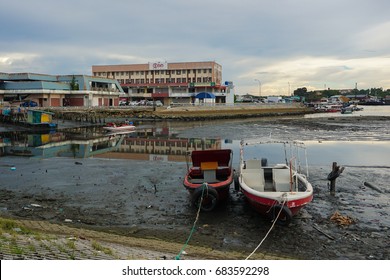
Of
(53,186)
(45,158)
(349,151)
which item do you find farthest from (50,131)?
(349,151)

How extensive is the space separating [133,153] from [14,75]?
49.1m

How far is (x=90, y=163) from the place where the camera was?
24578 mm

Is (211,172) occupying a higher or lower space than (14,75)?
lower

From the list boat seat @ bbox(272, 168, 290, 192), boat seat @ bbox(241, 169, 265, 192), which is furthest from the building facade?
boat seat @ bbox(272, 168, 290, 192)

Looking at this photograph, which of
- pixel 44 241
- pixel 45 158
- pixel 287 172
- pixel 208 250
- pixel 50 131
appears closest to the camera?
pixel 44 241

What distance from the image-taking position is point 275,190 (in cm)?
1470

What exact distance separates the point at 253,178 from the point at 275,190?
1209 millimetres

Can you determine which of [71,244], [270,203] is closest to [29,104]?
[270,203]

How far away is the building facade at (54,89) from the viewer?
211 ft

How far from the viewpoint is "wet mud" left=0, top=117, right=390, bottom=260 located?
10992 mm

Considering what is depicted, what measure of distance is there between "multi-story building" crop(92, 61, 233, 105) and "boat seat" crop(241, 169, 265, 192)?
82.0m

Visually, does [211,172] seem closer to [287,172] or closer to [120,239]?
[287,172]

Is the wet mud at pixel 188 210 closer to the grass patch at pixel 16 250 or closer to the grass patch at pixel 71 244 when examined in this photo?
the grass patch at pixel 71 244

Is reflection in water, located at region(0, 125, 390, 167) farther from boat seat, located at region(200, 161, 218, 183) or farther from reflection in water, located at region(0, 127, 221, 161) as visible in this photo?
boat seat, located at region(200, 161, 218, 183)
